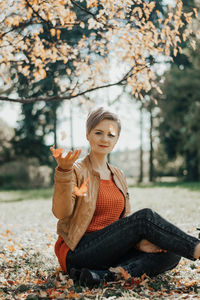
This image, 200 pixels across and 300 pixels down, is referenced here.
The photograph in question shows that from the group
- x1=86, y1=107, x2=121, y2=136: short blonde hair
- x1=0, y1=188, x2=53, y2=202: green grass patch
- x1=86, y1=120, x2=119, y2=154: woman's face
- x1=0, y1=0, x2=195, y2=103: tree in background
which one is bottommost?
x1=0, y1=188, x2=53, y2=202: green grass patch

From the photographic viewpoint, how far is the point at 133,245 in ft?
9.64

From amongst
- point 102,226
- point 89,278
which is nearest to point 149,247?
point 102,226

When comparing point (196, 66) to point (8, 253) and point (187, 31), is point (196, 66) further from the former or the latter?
point (8, 253)

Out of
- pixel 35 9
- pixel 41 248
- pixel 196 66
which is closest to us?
pixel 35 9

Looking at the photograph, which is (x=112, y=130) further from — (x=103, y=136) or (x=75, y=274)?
(x=75, y=274)

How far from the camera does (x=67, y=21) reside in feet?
14.4

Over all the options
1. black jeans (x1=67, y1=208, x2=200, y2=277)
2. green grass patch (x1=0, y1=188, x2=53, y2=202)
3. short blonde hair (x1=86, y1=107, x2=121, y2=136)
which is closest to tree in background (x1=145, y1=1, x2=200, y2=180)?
green grass patch (x1=0, y1=188, x2=53, y2=202)

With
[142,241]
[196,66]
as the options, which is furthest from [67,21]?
[196,66]

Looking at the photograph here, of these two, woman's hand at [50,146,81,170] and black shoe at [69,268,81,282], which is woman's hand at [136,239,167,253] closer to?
black shoe at [69,268,81,282]

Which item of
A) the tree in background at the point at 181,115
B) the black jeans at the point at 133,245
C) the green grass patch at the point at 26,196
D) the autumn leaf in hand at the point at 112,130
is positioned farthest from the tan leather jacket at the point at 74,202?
the tree in background at the point at 181,115

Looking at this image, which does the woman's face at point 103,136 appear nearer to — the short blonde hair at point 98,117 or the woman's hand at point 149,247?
the short blonde hair at point 98,117

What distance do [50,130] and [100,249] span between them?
790 inches

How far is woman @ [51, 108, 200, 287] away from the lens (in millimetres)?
2719

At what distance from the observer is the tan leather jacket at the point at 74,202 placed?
2.70 meters
